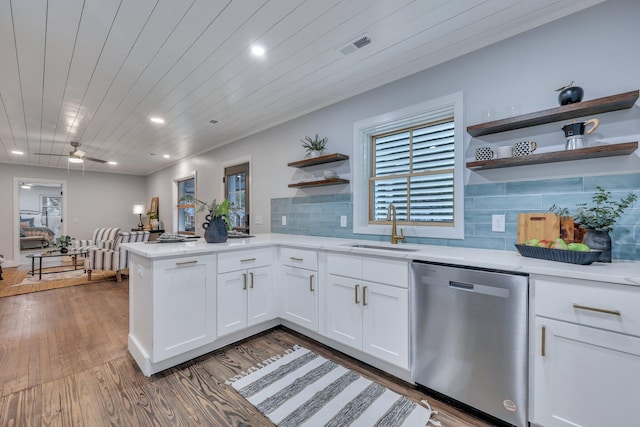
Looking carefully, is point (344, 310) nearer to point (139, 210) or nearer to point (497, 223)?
point (497, 223)

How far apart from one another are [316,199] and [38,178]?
25.4 ft

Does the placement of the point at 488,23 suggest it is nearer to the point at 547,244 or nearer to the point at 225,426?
the point at 547,244

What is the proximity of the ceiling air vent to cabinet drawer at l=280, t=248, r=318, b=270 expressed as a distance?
1.65m

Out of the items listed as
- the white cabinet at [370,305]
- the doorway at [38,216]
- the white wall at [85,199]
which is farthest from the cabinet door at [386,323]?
the doorway at [38,216]

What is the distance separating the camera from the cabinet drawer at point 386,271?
73.5 inches

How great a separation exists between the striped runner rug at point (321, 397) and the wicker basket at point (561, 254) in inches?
43.4

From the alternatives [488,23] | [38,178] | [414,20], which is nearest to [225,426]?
[414,20]

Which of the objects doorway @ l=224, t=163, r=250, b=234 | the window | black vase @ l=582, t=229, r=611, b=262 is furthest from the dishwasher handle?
the window

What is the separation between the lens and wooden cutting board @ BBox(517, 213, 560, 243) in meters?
1.61

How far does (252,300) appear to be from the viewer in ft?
8.40

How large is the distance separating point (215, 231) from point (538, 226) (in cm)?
244

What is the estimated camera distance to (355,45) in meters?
2.05

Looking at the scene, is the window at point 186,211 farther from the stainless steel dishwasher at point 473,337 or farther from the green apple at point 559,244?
the green apple at point 559,244

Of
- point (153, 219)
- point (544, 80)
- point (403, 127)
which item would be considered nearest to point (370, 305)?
point (403, 127)
